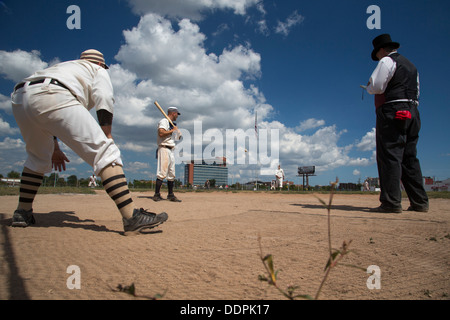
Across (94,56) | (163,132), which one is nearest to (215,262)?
(94,56)

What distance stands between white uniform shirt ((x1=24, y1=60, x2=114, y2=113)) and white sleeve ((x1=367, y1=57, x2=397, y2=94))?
378 centimetres

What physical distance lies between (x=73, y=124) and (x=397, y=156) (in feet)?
13.9

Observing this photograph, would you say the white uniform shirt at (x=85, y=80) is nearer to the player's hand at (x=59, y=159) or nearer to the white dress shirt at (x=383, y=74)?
the player's hand at (x=59, y=159)

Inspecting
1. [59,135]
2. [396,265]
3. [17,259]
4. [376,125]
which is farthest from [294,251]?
[376,125]

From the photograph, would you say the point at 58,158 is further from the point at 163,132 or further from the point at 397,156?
the point at 397,156

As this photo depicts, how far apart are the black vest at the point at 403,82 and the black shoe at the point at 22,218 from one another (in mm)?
5014

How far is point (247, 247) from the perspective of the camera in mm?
1873

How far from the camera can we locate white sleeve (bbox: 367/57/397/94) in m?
3.78

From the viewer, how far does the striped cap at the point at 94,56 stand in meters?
2.71

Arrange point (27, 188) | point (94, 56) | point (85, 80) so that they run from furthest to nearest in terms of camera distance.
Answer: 1. point (94, 56)
2. point (27, 188)
3. point (85, 80)

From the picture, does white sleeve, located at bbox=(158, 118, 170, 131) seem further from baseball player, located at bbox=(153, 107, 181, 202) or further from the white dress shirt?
the white dress shirt

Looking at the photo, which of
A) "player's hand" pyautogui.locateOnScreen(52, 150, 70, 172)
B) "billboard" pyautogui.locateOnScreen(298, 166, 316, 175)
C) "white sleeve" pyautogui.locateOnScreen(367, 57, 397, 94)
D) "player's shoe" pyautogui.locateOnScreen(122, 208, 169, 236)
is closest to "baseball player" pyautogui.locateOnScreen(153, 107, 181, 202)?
"player's hand" pyautogui.locateOnScreen(52, 150, 70, 172)

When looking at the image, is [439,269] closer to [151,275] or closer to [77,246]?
[151,275]

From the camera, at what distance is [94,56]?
274 centimetres
